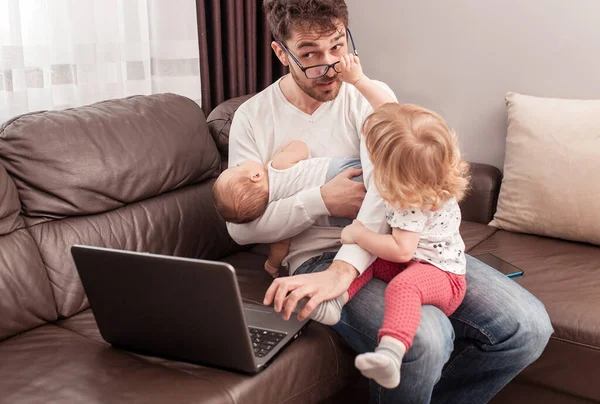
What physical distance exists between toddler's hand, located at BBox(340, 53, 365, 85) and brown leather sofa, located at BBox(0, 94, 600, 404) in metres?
0.62

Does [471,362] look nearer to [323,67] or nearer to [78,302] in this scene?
[323,67]

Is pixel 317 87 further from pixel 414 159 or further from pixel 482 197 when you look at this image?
pixel 482 197

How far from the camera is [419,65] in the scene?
2.98 metres

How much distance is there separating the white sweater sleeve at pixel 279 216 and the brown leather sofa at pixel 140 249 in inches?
7.6

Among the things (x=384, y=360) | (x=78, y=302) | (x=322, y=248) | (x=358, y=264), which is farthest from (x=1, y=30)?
(x=384, y=360)

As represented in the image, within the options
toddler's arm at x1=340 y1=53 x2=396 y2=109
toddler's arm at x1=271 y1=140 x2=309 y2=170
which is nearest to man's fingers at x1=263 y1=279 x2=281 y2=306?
toddler's arm at x1=271 y1=140 x2=309 y2=170

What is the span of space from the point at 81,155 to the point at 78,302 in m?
0.41

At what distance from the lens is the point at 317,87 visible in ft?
6.49

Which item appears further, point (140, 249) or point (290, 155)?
point (140, 249)

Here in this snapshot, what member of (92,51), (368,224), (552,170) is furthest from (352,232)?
(92,51)

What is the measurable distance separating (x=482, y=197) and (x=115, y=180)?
1.37 meters

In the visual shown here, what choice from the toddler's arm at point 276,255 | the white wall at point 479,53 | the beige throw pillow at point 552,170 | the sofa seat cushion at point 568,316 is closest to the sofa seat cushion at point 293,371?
the toddler's arm at point 276,255

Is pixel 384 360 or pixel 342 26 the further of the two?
pixel 342 26

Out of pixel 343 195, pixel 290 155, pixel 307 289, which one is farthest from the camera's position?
pixel 290 155
